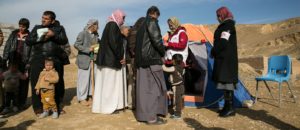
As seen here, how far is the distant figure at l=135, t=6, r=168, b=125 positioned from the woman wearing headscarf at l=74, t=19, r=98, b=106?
5.61 ft

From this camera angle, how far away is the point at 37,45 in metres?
5.69

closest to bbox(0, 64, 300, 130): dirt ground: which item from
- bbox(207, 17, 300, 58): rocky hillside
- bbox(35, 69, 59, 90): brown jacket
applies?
bbox(35, 69, 59, 90): brown jacket

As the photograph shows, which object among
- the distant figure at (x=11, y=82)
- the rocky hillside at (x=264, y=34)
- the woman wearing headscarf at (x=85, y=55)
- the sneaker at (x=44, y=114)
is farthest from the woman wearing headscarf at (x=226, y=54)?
the rocky hillside at (x=264, y=34)

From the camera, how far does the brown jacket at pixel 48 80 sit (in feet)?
18.3

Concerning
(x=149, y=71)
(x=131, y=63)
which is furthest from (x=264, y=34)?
Answer: (x=149, y=71)

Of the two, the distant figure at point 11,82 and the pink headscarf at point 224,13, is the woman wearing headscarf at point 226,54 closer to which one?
the pink headscarf at point 224,13

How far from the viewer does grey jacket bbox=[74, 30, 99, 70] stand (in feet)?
22.2

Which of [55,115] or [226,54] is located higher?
[226,54]

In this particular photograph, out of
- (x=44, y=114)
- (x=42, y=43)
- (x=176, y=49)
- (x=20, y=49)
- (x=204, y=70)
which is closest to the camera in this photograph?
(x=42, y=43)

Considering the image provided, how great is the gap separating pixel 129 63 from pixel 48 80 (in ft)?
5.63

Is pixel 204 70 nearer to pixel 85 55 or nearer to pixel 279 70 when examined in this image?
pixel 279 70

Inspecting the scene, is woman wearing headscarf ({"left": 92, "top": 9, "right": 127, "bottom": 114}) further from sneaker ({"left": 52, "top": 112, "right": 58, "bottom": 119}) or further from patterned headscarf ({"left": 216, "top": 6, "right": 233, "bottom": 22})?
patterned headscarf ({"left": 216, "top": 6, "right": 233, "bottom": 22})

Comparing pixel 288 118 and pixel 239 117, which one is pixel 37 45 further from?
pixel 288 118

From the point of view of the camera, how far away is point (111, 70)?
19.7 feet
